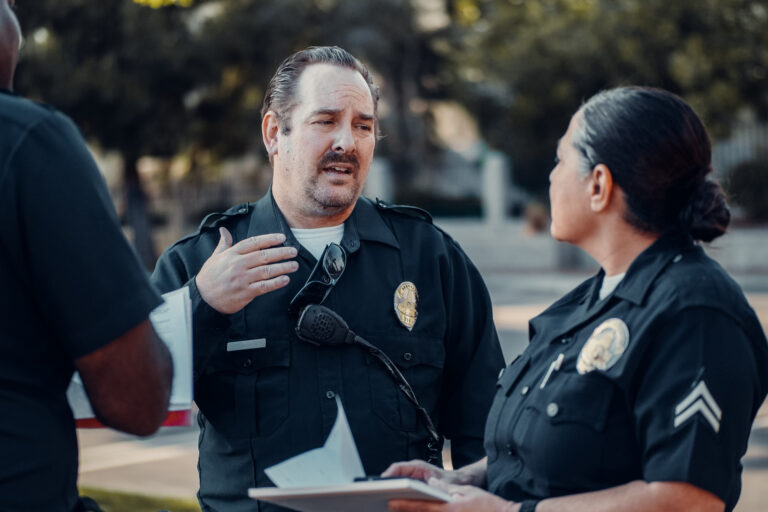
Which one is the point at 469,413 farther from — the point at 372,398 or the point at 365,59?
the point at 365,59

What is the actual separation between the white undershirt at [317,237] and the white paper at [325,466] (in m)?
0.91

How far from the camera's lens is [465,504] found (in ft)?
7.64

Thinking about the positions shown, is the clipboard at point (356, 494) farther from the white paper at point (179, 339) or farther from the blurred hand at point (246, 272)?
the blurred hand at point (246, 272)

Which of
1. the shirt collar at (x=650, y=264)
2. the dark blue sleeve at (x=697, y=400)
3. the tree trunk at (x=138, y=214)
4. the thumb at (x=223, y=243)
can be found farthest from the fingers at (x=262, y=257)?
the tree trunk at (x=138, y=214)

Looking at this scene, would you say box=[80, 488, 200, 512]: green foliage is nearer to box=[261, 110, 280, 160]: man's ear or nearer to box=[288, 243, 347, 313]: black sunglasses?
box=[261, 110, 280, 160]: man's ear

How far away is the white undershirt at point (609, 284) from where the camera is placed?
2420mm

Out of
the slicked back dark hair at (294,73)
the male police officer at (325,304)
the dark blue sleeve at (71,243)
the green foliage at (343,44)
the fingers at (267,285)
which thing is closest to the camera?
the dark blue sleeve at (71,243)

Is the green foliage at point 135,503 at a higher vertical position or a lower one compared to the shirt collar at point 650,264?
lower

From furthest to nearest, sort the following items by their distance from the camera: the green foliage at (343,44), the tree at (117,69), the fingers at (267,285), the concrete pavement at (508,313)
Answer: the tree at (117,69) → the green foliage at (343,44) → the concrete pavement at (508,313) → the fingers at (267,285)

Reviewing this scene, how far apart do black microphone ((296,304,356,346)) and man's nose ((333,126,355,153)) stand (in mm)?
481

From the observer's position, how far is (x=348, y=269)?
3.13 m

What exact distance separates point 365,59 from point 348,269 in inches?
1063

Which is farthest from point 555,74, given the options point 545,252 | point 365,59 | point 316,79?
point 316,79

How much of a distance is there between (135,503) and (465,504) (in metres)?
4.13
